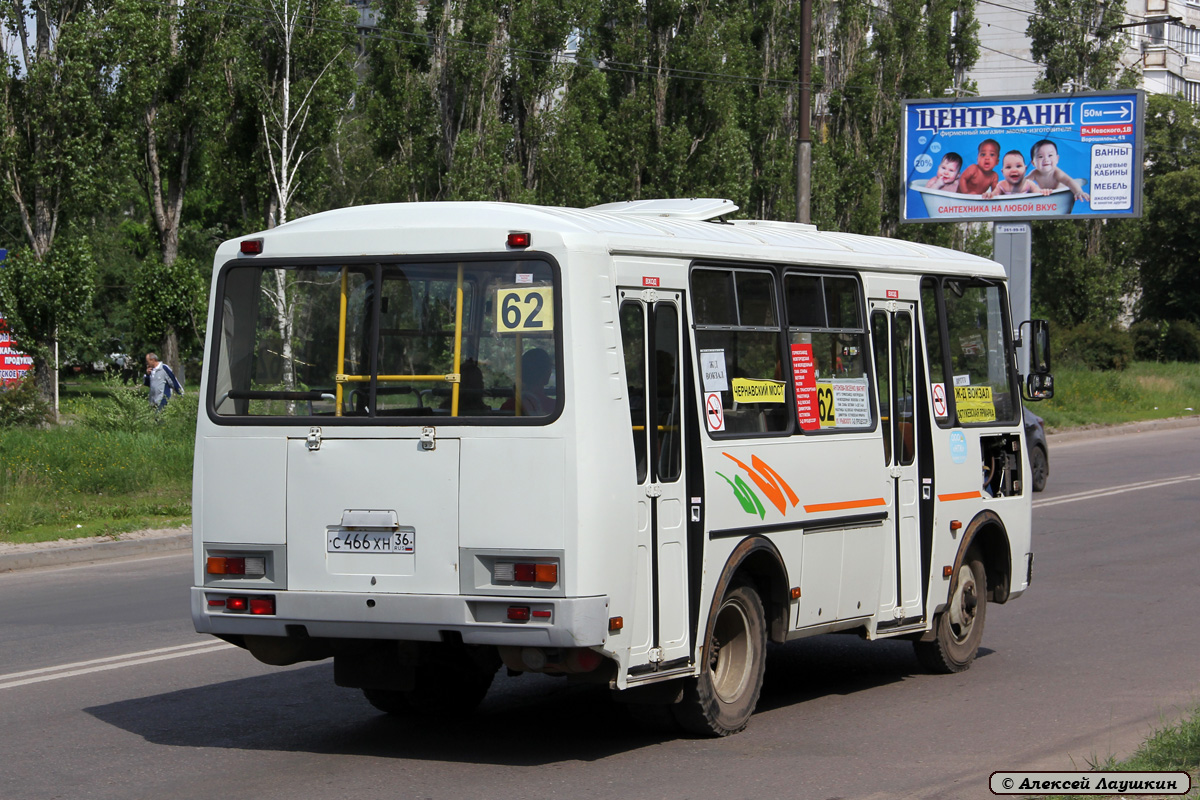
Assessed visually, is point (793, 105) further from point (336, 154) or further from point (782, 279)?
point (782, 279)

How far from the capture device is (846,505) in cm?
852

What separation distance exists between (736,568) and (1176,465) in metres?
20.8

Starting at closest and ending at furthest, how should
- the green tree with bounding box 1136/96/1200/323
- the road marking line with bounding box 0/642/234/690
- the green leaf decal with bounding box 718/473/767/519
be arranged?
1. the green leaf decal with bounding box 718/473/767/519
2. the road marking line with bounding box 0/642/234/690
3. the green tree with bounding box 1136/96/1200/323

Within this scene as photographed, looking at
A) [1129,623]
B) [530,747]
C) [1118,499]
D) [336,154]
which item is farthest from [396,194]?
[530,747]

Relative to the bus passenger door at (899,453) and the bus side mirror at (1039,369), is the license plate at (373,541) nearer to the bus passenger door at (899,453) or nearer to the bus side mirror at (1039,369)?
the bus passenger door at (899,453)

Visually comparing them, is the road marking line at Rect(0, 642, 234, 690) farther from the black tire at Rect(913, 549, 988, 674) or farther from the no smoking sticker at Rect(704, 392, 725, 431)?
the black tire at Rect(913, 549, 988, 674)

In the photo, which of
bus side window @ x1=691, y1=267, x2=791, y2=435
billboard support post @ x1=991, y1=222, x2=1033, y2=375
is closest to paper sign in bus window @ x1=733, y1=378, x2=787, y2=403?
bus side window @ x1=691, y1=267, x2=791, y2=435

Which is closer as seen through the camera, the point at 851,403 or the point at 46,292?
the point at 851,403

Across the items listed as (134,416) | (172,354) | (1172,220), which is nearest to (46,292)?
(172,354)

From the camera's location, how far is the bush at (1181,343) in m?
59.5

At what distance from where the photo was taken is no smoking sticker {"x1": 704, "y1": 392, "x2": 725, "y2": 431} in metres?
7.52

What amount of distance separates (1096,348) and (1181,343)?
43.4 feet

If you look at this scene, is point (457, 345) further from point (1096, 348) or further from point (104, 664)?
point (1096, 348)

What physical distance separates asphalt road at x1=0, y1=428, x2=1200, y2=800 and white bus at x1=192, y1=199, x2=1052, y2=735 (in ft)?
1.34
